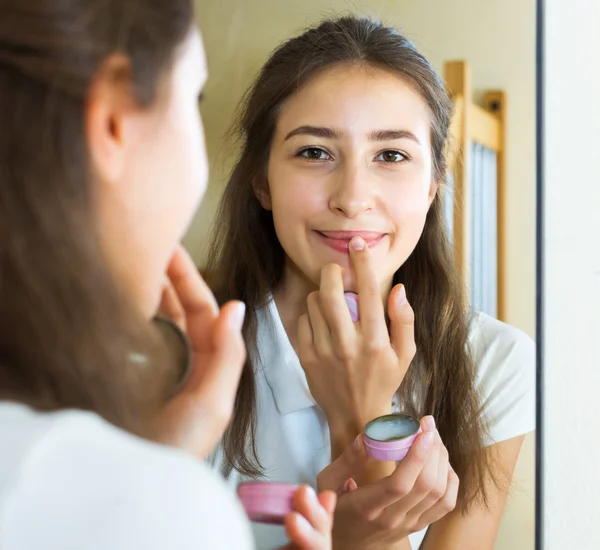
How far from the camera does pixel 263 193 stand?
0.57 meters

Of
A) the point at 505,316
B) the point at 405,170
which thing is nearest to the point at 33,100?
the point at 405,170

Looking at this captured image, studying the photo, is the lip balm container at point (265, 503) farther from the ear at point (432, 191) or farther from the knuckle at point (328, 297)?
the ear at point (432, 191)

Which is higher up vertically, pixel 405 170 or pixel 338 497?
pixel 405 170

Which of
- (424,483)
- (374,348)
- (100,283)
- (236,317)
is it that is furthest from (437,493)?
(100,283)

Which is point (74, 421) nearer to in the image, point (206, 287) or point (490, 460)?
point (206, 287)

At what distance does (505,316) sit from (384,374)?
0.19 metres

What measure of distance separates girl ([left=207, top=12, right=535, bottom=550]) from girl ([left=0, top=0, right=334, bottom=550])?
0.36 ft

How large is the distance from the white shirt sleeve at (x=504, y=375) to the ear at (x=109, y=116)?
0.38 m

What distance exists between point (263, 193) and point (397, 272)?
0.41 ft

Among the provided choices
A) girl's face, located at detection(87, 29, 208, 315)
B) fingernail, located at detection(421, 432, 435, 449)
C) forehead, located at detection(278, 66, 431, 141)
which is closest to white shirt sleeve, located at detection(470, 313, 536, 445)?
fingernail, located at detection(421, 432, 435, 449)

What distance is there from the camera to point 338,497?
0.55 m
